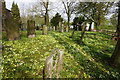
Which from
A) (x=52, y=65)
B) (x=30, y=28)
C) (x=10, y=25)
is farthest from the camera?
(x=30, y=28)

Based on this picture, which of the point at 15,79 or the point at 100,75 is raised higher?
the point at 15,79

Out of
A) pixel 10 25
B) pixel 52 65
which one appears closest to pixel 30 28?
pixel 10 25

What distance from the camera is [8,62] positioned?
305 cm

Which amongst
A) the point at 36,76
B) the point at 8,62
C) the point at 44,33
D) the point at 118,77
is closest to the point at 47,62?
the point at 36,76

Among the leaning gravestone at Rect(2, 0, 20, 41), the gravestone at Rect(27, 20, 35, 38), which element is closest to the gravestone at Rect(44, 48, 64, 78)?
the leaning gravestone at Rect(2, 0, 20, 41)

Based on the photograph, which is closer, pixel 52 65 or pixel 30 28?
pixel 52 65

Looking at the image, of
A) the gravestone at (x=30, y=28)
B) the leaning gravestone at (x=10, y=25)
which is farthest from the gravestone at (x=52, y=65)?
the gravestone at (x=30, y=28)

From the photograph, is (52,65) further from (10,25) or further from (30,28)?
(30,28)

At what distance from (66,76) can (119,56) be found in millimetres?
3873

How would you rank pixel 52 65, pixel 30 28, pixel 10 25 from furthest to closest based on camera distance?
pixel 30 28
pixel 10 25
pixel 52 65

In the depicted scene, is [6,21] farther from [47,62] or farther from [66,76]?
[66,76]

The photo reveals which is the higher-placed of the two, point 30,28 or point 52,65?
point 30,28

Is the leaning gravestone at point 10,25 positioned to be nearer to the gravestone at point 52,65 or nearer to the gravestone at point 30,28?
the gravestone at point 30,28

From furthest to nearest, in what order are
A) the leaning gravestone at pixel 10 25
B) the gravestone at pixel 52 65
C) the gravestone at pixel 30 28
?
the gravestone at pixel 30 28
the leaning gravestone at pixel 10 25
the gravestone at pixel 52 65
